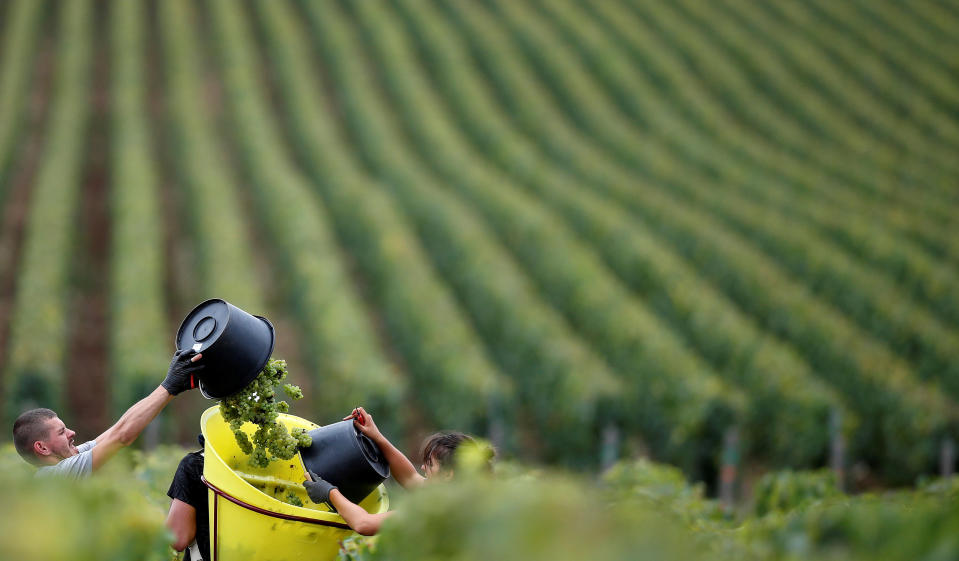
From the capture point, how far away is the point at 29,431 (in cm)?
357

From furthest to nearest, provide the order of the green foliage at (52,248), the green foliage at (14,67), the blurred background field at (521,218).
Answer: the green foliage at (14,67) → the blurred background field at (521,218) → the green foliage at (52,248)

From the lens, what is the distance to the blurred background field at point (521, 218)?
1232 centimetres

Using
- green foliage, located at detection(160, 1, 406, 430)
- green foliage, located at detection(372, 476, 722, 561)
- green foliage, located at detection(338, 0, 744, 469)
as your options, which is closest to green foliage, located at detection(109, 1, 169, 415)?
green foliage, located at detection(160, 1, 406, 430)

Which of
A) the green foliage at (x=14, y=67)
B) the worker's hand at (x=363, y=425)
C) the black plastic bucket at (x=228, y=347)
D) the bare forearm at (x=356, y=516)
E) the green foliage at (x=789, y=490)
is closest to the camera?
the bare forearm at (x=356, y=516)

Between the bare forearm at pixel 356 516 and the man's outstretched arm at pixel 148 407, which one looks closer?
the bare forearm at pixel 356 516

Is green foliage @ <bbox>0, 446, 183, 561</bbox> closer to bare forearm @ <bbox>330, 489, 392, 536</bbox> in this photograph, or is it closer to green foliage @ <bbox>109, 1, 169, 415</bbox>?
bare forearm @ <bbox>330, 489, 392, 536</bbox>

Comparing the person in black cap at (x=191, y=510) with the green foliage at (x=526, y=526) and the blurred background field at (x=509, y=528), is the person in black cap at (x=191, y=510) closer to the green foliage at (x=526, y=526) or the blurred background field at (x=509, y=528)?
the blurred background field at (x=509, y=528)

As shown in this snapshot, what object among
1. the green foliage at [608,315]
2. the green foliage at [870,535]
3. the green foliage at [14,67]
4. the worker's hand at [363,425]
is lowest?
the green foliage at [870,535]

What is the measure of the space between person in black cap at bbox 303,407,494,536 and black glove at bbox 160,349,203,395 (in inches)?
23.2

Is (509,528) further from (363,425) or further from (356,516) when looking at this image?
(363,425)

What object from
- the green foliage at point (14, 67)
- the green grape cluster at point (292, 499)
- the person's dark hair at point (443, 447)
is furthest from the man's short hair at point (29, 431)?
the green foliage at point (14, 67)

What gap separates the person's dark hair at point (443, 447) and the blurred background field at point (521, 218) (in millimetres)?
1743

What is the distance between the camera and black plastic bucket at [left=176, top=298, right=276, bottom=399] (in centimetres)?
352

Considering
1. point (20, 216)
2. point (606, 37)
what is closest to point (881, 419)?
point (20, 216)
